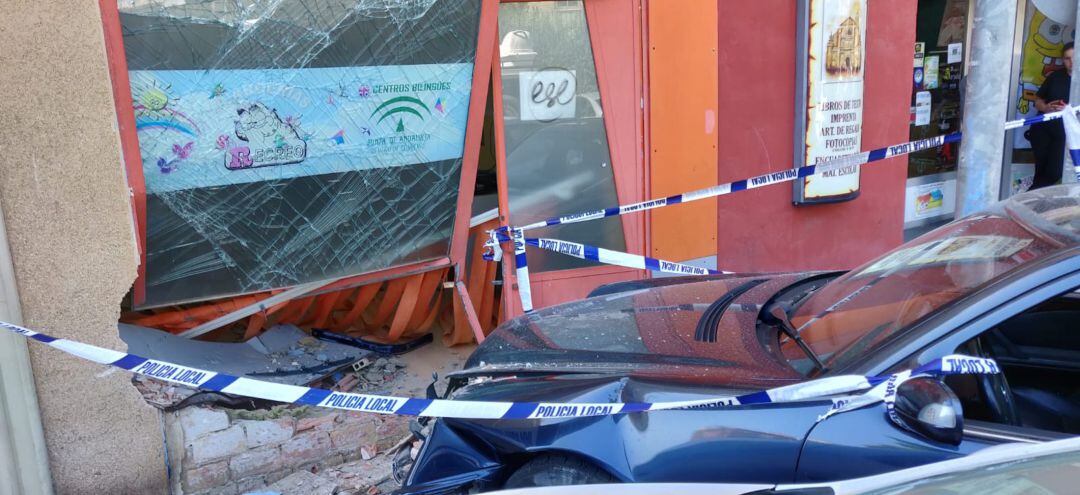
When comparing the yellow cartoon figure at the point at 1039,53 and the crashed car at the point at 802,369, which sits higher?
the yellow cartoon figure at the point at 1039,53

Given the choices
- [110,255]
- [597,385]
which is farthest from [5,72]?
[597,385]

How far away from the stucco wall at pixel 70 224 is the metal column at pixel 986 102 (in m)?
4.60

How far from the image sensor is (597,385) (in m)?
2.66

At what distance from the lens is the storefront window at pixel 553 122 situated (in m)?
5.21

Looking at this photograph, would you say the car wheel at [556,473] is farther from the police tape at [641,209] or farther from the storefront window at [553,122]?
the storefront window at [553,122]

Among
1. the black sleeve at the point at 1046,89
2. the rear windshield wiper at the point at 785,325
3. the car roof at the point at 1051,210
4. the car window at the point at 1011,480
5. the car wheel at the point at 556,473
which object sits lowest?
the car wheel at the point at 556,473

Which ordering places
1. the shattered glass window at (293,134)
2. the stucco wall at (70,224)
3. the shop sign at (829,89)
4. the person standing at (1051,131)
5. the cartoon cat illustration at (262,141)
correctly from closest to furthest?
the stucco wall at (70,224) < the shattered glass window at (293,134) < the cartoon cat illustration at (262,141) < the shop sign at (829,89) < the person standing at (1051,131)

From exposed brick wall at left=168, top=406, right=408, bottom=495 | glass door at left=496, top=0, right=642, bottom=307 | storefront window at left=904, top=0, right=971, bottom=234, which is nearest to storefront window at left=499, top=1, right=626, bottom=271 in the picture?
glass door at left=496, top=0, right=642, bottom=307

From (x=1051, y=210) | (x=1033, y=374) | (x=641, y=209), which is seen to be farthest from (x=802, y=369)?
(x=641, y=209)

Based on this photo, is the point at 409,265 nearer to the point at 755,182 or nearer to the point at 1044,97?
the point at 755,182

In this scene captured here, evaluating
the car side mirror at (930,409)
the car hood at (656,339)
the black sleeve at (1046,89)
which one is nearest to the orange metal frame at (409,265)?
the car hood at (656,339)

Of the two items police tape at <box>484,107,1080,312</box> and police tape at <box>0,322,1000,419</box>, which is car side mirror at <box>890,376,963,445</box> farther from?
police tape at <box>484,107,1080,312</box>

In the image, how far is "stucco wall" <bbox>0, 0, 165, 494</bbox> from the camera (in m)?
3.54

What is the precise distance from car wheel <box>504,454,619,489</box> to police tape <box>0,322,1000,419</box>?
0.16 meters
